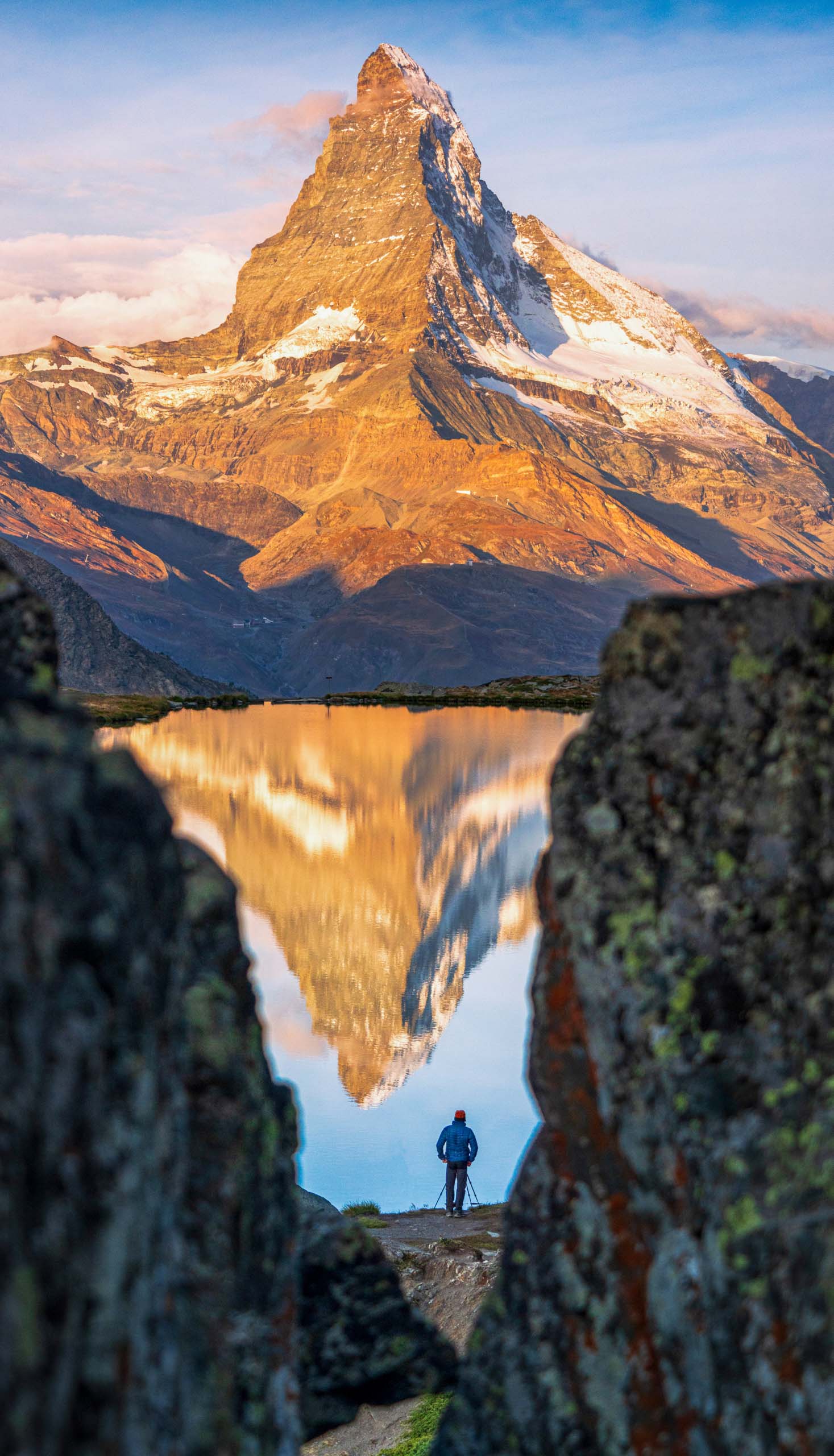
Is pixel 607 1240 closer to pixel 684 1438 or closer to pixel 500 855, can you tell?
pixel 684 1438

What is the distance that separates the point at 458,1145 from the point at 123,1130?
24.0 meters

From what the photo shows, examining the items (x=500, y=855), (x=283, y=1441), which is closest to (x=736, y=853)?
(x=283, y=1441)

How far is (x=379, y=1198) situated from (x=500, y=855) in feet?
78.8

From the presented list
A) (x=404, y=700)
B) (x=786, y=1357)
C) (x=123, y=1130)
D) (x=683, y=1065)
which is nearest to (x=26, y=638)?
(x=123, y=1130)

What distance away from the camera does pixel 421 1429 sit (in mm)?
15844

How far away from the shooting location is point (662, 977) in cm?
727

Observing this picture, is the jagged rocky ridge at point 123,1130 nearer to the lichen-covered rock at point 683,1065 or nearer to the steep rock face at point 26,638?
the steep rock face at point 26,638

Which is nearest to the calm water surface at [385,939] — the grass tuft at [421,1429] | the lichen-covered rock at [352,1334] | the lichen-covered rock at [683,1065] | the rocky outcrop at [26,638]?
the grass tuft at [421,1429]

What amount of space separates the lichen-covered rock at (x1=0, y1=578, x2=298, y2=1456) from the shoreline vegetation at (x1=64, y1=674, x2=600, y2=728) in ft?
345

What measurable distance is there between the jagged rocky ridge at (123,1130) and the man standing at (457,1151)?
20920mm

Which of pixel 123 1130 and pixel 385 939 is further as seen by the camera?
Answer: pixel 385 939

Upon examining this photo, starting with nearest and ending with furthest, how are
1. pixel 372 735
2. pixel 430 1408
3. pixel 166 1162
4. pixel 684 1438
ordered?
1. pixel 166 1162
2. pixel 684 1438
3. pixel 430 1408
4. pixel 372 735

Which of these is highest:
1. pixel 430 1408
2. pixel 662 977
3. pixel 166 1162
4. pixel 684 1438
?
pixel 662 977

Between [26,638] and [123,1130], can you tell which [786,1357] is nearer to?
[123,1130]
